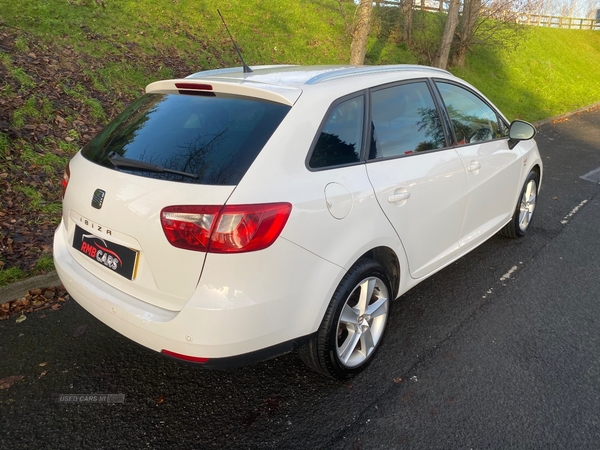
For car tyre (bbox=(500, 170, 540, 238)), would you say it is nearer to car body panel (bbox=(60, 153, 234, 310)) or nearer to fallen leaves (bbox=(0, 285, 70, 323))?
car body panel (bbox=(60, 153, 234, 310))

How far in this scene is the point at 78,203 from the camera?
2465 mm

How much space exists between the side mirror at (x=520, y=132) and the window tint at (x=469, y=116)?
8cm

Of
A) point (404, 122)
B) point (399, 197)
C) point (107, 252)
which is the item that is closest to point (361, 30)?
point (404, 122)

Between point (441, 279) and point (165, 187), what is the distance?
Answer: 9.09 feet

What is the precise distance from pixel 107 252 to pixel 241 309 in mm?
812

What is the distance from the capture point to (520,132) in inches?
157

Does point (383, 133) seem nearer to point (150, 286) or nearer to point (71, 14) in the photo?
point (150, 286)

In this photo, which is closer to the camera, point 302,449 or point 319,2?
point 302,449

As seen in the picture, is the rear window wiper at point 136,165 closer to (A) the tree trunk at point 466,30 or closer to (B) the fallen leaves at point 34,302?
(B) the fallen leaves at point 34,302

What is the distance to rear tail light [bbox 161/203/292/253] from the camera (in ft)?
6.52

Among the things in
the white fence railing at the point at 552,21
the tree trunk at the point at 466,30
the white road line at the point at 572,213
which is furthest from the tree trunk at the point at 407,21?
the white road line at the point at 572,213

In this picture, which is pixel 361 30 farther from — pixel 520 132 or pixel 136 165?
pixel 136 165

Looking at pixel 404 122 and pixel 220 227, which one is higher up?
pixel 404 122

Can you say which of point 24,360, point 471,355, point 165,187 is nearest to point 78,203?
point 165,187
